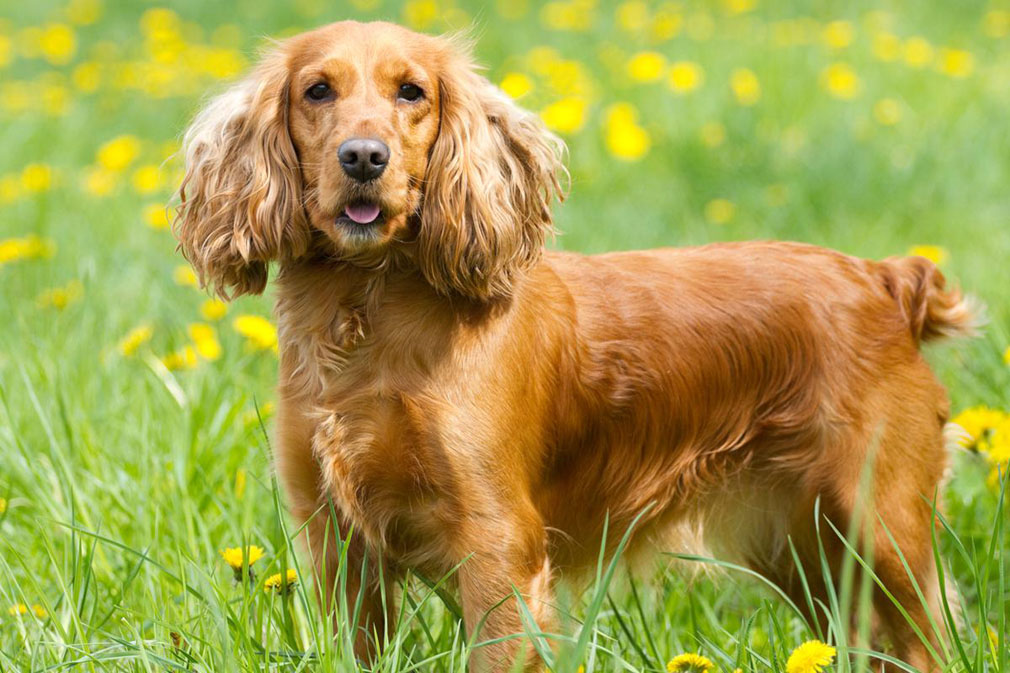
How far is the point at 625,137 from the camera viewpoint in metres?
5.35

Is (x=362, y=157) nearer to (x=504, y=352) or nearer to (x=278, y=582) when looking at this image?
(x=504, y=352)

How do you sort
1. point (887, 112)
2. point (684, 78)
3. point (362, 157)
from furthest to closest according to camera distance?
point (684, 78)
point (887, 112)
point (362, 157)

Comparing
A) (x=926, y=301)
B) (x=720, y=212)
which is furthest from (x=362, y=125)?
(x=720, y=212)

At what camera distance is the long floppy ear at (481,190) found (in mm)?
2336

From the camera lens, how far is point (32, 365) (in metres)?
3.48

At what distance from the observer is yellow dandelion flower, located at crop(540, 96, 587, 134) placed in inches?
196

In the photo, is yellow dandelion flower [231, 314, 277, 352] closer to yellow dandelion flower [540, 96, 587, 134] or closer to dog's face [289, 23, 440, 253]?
dog's face [289, 23, 440, 253]

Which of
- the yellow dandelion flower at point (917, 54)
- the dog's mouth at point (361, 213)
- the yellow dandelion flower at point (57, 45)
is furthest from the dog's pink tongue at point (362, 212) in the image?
the yellow dandelion flower at point (57, 45)

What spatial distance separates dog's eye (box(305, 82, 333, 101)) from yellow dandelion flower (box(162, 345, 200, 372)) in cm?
123

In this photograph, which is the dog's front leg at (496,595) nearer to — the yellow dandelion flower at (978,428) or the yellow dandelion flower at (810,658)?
the yellow dandelion flower at (810,658)

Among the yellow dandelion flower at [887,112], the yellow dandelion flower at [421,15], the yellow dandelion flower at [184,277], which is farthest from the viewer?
the yellow dandelion flower at [421,15]

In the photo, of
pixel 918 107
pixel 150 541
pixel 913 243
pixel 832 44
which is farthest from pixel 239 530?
pixel 832 44

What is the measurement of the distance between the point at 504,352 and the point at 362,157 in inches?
18.8

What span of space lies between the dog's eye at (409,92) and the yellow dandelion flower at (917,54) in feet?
14.8
